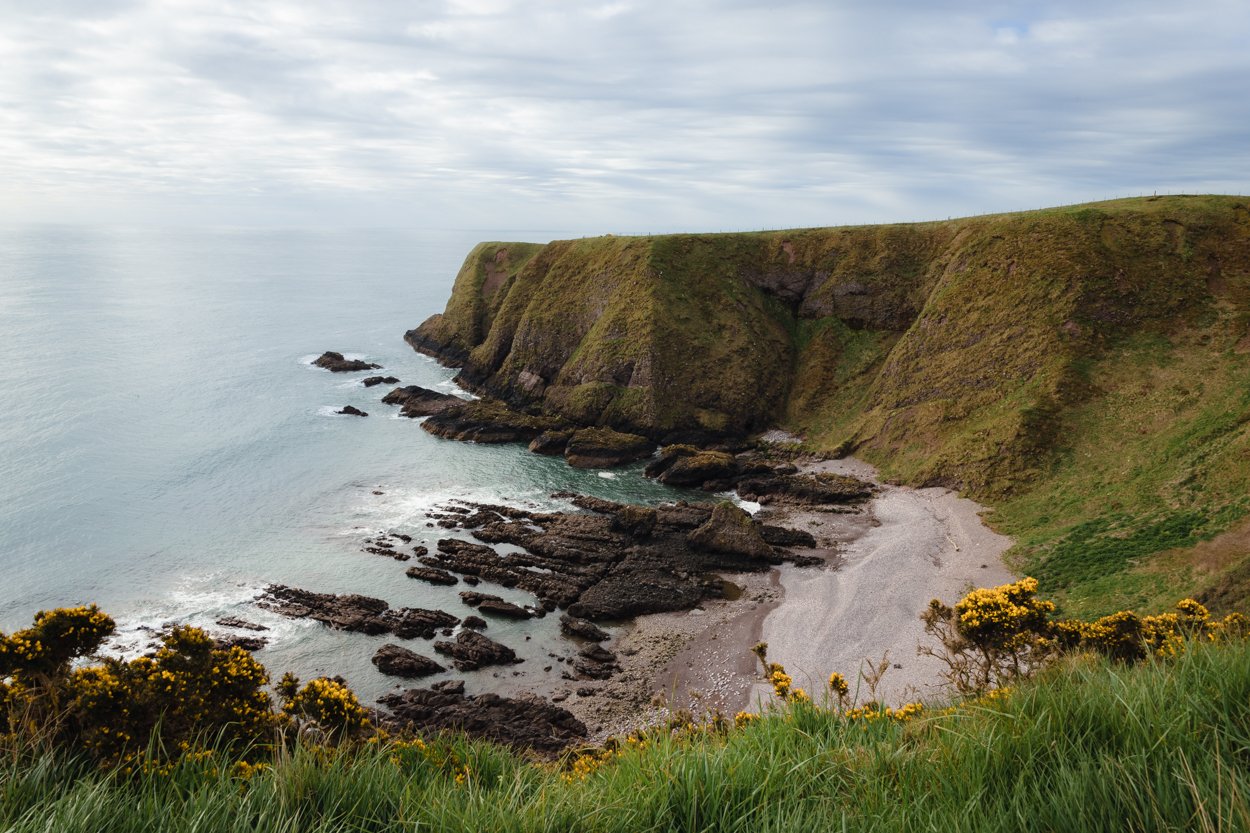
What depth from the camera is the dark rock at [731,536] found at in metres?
41.9

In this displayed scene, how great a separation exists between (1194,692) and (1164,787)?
1848 millimetres

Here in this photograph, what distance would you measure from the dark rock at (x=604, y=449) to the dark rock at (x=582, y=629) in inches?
1000

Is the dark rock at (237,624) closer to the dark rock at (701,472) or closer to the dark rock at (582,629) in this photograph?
the dark rock at (582,629)

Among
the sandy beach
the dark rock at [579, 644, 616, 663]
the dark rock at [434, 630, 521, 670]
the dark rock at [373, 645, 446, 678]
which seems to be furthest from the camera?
the dark rock at [579, 644, 616, 663]

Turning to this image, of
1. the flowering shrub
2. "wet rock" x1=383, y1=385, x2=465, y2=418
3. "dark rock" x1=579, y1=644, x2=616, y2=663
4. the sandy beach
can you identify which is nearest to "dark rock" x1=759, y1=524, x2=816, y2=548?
the sandy beach

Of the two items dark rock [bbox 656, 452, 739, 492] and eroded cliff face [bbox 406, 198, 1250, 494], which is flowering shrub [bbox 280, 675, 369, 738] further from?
eroded cliff face [bbox 406, 198, 1250, 494]

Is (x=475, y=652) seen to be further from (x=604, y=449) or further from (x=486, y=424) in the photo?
(x=486, y=424)

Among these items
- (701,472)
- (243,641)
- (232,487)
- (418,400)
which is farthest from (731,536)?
(418,400)

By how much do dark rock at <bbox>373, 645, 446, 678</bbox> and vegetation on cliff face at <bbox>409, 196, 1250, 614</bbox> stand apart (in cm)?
3001

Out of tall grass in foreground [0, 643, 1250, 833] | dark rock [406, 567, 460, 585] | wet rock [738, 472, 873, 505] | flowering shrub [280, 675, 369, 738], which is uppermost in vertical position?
tall grass in foreground [0, 643, 1250, 833]

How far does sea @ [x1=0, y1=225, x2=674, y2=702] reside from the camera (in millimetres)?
36000

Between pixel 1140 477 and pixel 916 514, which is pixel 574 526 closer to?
pixel 916 514

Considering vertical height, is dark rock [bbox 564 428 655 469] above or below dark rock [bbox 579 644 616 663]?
above

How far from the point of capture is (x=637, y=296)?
7581 cm
